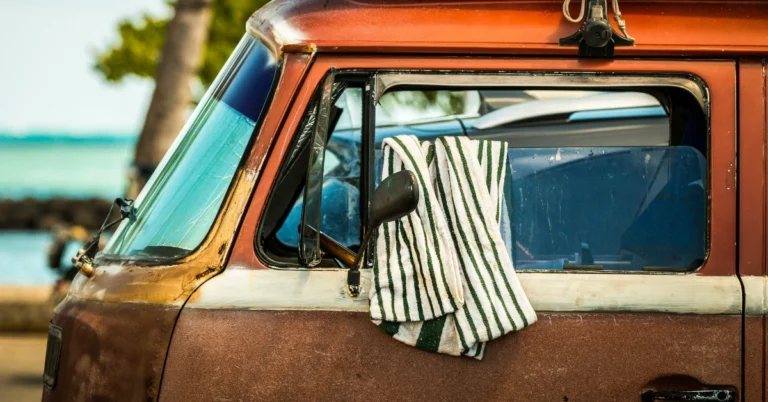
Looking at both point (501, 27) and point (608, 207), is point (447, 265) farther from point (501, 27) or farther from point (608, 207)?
point (501, 27)

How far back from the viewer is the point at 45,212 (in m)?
39.8

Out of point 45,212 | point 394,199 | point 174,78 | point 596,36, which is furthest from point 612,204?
point 45,212

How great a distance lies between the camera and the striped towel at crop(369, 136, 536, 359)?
106 inches

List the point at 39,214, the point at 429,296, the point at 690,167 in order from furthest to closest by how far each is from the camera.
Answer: the point at 39,214 < the point at 690,167 < the point at 429,296

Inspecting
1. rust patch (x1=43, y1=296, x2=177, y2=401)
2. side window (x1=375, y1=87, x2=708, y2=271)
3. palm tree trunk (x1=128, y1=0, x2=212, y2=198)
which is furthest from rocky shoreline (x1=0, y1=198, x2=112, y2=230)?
side window (x1=375, y1=87, x2=708, y2=271)

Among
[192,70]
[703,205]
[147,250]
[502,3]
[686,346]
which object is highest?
[192,70]

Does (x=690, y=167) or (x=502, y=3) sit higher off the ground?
(x=502, y=3)

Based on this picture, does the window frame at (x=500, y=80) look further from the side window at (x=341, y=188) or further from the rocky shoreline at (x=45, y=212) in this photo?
the rocky shoreline at (x=45, y=212)

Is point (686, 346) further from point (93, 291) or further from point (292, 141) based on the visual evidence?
point (93, 291)

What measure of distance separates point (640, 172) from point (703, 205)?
0.20 m

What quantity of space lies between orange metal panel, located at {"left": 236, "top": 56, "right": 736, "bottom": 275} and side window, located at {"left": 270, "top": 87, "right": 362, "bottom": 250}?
14 centimetres

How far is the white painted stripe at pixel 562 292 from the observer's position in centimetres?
274

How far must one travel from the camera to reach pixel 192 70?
28.7 feet

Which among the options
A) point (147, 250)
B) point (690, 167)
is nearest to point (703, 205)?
point (690, 167)
